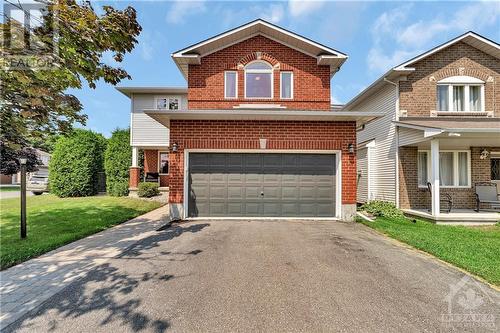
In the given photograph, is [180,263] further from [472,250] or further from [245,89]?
[245,89]

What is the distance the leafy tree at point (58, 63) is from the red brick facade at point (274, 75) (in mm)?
5477

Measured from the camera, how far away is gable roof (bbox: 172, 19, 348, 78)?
10312 millimetres

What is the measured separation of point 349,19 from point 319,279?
10420mm

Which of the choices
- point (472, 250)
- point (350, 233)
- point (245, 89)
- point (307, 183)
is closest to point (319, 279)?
point (350, 233)

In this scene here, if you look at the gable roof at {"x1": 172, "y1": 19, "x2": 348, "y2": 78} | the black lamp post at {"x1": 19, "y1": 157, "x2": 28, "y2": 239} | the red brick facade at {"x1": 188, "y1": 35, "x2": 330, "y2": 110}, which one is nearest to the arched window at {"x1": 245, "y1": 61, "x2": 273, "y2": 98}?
the red brick facade at {"x1": 188, "y1": 35, "x2": 330, "y2": 110}

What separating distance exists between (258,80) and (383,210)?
7654 millimetres

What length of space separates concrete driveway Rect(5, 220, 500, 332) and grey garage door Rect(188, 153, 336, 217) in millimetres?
3082

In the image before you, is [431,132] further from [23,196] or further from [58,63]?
[23,196]

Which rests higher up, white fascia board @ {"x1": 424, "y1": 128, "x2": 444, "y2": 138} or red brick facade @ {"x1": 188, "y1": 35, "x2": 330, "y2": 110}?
red brick facade @ {"x1": 188, "y1": 35, "x2": 330, "y2": 110}

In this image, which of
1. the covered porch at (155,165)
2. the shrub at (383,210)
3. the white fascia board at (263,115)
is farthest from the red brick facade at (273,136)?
the covered porch at (155,165)

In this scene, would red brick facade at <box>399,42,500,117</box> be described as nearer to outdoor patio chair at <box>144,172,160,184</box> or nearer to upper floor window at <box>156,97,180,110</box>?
upper floor window at <box>156,97,180,110</box>

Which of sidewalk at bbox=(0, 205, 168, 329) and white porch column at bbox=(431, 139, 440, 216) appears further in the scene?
white porch column at bbox=(431, 139, 440, 216)

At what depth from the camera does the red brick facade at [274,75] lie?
10.7m

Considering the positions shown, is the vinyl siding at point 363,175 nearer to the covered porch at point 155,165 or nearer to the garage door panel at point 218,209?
the garage door panel at point 218,209
